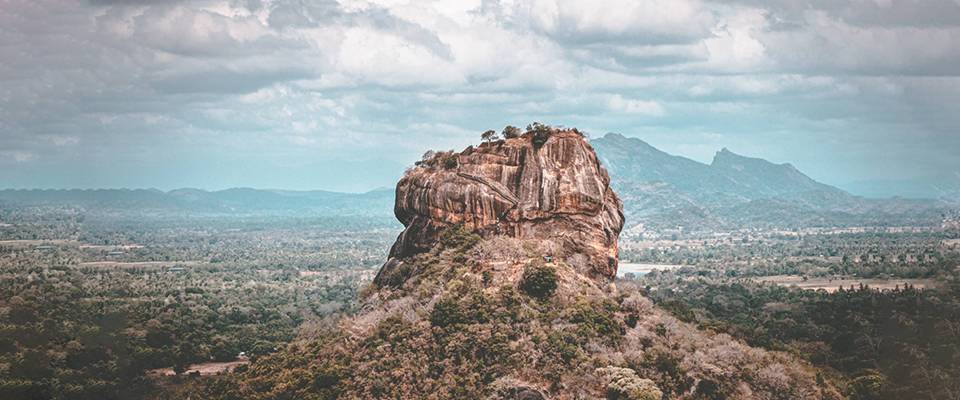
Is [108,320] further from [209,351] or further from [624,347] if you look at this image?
[624,347]

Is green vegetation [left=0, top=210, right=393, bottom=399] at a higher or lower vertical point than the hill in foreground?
lower

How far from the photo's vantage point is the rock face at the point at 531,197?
73500 millimetres

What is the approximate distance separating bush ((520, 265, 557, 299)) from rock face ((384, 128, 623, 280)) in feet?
15.2

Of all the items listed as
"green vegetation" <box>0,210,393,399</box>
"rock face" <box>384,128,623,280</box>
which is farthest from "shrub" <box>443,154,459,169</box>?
"green vegetation" <box>0,210,393,399</box>

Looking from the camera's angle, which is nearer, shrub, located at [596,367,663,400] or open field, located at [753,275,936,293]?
shrub, located at [596,367,663,400]

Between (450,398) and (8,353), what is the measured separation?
48.0m

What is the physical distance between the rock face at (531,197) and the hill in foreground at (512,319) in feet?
0.33

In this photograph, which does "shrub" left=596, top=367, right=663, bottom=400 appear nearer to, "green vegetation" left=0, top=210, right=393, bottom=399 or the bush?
the bush

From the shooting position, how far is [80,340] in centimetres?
9500

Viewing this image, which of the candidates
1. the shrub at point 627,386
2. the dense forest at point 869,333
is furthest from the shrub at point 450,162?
the dense forest at point 869,333

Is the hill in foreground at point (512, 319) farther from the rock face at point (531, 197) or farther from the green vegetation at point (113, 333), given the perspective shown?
the green vegetation at point (113, 333)

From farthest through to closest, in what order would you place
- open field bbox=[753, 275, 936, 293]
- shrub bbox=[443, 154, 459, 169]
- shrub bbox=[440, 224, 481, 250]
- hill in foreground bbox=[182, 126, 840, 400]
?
1. open field bbox=[753, 275, 936, 293]
2. shrub bbox=[443, 154, 459, 169]
3. shrub bbox=[440, 224, 481, 250]
4. hill in foreground bbox=[182, 126, 840, 400]

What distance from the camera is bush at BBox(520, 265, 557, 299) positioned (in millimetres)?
66812

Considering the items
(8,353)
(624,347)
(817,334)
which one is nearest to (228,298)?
(8,353)
